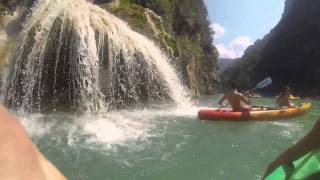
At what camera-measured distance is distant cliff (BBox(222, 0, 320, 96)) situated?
83188mm

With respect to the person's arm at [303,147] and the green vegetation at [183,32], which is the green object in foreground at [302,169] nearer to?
the person's arm at [303,147]

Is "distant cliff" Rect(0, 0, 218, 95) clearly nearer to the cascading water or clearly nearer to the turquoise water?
the cascading water

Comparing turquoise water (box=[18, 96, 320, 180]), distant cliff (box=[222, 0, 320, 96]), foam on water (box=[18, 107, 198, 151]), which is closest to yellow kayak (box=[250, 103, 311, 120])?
turquoise water (box=[18, 96, 320, 180])

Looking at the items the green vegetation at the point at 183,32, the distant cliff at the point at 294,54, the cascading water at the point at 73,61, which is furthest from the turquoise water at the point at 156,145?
the distant cliff at the point at 294,54

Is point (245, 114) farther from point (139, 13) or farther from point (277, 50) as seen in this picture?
point (277, 50)

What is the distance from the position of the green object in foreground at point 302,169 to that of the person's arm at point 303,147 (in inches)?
0.6

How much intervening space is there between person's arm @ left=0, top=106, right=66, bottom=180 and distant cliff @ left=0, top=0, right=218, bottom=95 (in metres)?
16.2

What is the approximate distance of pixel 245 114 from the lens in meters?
13.4

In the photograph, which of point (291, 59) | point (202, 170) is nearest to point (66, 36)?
point (202, 170)

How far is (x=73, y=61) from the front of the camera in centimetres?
1375

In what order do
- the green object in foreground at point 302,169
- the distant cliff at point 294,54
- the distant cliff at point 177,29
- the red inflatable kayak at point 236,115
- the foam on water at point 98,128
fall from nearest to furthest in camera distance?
the green object in foreground at point 302,169, the foam on water at point 98,128, the red inflatable kayak at point 236,115, the distant cliff at point 177,29, the distant cliff at point 294,54

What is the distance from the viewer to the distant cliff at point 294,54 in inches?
3275

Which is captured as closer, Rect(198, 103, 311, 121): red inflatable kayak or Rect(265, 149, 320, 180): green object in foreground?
Rect(265, 149, 320, 180): green object in foreground

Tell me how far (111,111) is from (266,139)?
586cm
